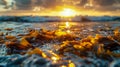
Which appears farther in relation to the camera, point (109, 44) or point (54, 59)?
point (109, 44)

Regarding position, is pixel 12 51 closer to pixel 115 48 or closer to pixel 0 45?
pixel 0 45

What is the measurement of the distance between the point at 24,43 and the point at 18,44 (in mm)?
239

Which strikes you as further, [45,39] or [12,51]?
[45,39]

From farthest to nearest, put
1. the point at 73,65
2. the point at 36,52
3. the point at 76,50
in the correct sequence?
1. the point at 76,50
2. the point at 36,52
3. the point at 73,65

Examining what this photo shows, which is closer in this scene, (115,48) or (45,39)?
(115,48)

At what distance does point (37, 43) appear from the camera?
8773mm

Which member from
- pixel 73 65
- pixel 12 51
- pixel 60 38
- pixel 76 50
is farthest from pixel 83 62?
pixel 60 38

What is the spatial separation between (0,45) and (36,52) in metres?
2.72

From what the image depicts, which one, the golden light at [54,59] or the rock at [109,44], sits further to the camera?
the rock at [109,44]

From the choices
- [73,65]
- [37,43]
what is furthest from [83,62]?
[37,43]

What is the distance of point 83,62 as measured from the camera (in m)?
5.66

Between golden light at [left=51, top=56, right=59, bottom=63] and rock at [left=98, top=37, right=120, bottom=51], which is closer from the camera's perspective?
golden light at [left=51, top=56, right=59, bottom=63]

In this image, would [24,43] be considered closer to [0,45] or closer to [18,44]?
[18,44]

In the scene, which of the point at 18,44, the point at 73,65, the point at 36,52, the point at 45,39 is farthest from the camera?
the point at 45,39
